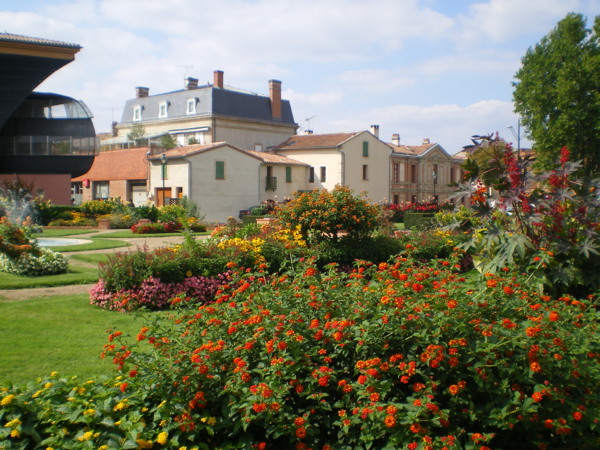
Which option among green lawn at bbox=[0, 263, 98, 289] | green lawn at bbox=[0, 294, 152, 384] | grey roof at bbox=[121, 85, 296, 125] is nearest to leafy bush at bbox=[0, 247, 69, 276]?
green lawn at bbox=[0, 263, 98, 289]

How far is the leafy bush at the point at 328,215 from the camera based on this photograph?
1102 cm

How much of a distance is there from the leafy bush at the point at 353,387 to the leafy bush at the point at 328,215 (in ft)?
24.4

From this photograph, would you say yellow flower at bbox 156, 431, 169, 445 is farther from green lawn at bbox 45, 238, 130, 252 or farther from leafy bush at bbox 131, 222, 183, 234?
leafy bush at bbox 131, 222, 183, 234

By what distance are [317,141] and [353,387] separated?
146 ft

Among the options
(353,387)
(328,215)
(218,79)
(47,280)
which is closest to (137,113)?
(218,79)

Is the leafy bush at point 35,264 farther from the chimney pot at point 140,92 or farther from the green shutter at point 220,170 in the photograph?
the chimney pot at point 140,92

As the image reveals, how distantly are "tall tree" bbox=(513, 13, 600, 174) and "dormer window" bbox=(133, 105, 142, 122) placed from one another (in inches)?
1541

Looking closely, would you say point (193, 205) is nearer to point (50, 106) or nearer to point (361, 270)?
point (50, 106)

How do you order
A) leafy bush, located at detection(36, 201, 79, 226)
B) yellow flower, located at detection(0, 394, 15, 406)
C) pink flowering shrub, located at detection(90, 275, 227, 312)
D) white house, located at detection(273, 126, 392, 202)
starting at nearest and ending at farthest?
1. yellow flower, located at detection(0, 394, 15, 406)
2. pink flowering shrub, located at detection(90, 275, 227, 312)
3. leafy bush, located at detection(36, 201, 79, 226)
4. white house, located at detection(273, 126, 392, 202)

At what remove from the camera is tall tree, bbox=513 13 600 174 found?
111 feet

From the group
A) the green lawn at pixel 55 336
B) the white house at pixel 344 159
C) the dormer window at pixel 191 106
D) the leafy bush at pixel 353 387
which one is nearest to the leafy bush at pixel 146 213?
the white house at pixel 344 159

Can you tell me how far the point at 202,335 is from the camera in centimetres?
353

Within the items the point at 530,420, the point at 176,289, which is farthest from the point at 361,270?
the point at 176,289

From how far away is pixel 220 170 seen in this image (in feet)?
126
